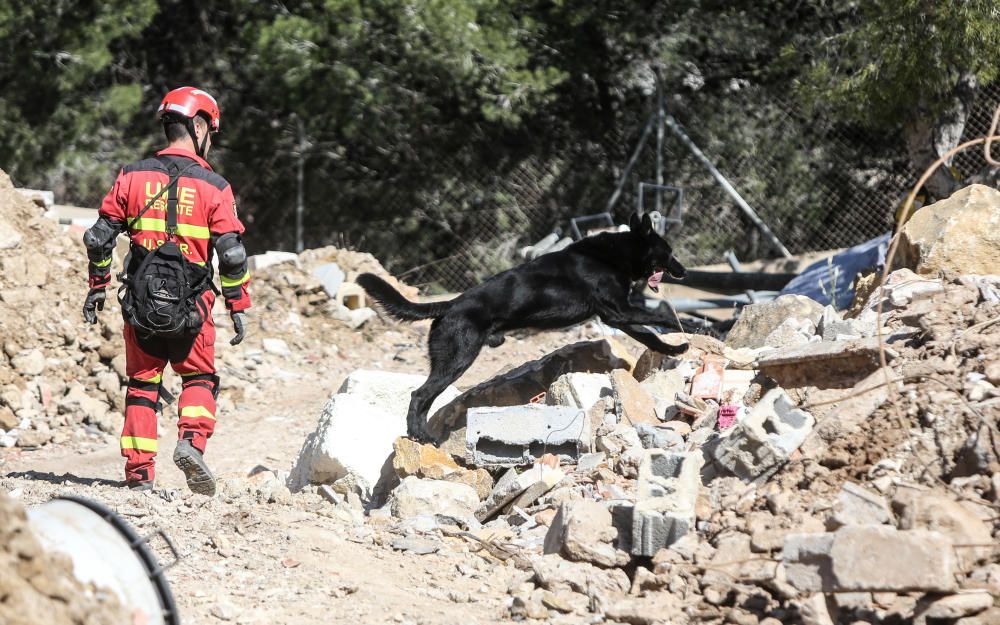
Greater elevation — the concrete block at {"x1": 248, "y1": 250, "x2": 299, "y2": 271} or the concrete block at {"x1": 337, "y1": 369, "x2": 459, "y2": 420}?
the concrete block at {"x1": 248, "y1": 250, "x2": 299, "y2": 271}

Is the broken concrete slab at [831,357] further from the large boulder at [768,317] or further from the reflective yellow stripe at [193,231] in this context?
the reflective yellow stripe at [193,231]

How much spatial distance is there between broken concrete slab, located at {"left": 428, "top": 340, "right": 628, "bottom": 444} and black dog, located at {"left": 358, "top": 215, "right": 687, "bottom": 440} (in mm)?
177

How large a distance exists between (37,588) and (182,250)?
101 inches

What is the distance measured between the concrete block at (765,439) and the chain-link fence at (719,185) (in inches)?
296

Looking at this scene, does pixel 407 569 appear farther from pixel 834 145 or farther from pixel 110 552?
pixel 834 145

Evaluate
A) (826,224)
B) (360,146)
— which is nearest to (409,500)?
(826,224)

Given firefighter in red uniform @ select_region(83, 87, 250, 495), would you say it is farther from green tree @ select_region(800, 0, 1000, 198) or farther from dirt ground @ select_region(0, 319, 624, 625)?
green tree @ select_region(800, 0, 1000, 198)

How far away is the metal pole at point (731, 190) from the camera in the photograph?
38.1ft

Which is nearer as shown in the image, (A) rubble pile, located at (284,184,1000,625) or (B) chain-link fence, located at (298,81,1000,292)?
(A) rubble pile, located at (284,184,1000,625)

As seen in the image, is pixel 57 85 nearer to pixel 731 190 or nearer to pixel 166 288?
pixel 731 190

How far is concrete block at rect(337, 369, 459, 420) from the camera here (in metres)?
6.38

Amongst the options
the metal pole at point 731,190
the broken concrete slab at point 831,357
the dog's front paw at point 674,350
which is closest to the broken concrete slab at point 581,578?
the broken concrete slab at point 831,357

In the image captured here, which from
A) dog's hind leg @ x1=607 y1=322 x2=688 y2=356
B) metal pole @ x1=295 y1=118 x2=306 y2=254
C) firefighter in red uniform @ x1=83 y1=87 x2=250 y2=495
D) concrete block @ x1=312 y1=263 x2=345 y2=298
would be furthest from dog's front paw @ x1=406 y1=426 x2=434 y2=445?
metal pole @ x1=295 y1=118 x2=306 y2=254

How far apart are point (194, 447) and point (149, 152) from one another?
11.6 metres
